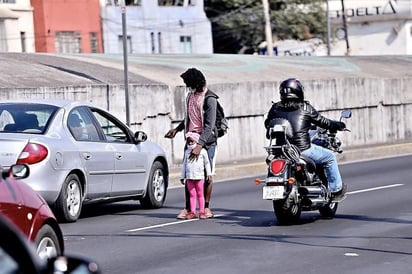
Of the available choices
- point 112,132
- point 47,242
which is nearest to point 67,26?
point 112,132

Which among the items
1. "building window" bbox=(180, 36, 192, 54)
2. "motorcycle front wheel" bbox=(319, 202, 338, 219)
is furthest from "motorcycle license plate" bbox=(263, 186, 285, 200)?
"building window" bbox=(180, 36, 192, 54)

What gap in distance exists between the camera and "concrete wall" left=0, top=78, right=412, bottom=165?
872 inches

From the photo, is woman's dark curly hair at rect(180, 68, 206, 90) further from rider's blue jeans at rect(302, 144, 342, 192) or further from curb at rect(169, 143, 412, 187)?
curb at rect(169, 143, 412, 187)

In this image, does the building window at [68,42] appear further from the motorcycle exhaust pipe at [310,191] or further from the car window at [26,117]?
the motorcycle exhaust pipe at [310,191]

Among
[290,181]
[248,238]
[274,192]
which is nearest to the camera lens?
[248,238]

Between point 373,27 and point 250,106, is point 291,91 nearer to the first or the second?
point 250,106

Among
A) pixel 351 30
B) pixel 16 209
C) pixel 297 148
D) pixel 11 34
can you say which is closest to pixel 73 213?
pixel 297 148

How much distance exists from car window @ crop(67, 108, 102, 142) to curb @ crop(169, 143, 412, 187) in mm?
6386

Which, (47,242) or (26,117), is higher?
(26,117)

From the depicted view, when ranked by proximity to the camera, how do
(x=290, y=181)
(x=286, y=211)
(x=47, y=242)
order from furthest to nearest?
(x=286, y=211) → (x=290, y=181) → (x=47, y=242)

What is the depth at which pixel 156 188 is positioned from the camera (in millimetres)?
15641

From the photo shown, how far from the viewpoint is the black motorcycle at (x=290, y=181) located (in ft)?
40.6

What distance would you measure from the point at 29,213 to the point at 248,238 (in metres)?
4.49

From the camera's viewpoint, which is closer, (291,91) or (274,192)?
(274,192)
